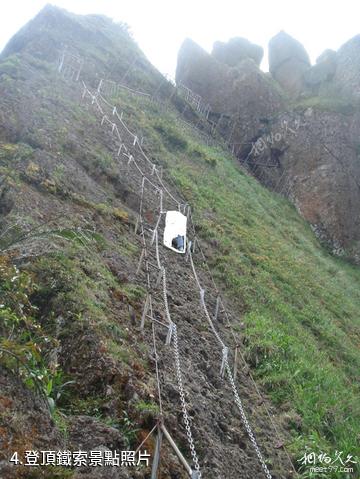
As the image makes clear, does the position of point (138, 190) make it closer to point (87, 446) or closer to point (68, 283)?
point (68, 283)

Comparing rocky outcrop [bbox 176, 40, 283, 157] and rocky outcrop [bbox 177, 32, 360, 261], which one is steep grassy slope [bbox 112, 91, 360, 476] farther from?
rocky outcrop [bbox 176, 40, 283, 157]

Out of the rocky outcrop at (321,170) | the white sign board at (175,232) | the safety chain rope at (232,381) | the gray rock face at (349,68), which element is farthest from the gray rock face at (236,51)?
the safety chain rope at (232,381)

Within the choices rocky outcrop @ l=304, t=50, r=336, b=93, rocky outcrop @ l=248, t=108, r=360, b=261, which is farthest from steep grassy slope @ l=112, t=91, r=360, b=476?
rocky outcrop @ l=304, t=50, r=336, b=93

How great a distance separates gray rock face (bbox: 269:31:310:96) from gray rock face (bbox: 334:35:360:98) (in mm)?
3860

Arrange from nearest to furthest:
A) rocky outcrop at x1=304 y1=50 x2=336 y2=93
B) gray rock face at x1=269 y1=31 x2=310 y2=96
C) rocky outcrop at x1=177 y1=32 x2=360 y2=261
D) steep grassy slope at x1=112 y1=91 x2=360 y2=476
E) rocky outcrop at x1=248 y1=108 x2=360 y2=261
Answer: steep grassy slope at x1=112 y1=91 x2=360 y2=476
rocky outcrop at x1=248 y1=108 x2=360 y2=261
rocky outcrop at x1=177 y1=32 x2=360 y2=261
rocky outcrop at x1=304 y1=50 x2=336 y2=93
gray rock face at x1=269 y1=31 x2=310 y2=96

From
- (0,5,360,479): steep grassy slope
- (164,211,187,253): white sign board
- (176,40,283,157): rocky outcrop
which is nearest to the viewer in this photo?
(0,5,360,479): steep grassy slope

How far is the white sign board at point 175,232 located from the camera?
12867 millimetres

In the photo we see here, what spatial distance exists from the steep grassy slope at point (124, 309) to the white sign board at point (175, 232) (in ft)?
2.39

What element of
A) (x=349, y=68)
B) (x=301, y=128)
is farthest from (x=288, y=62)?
(x=301, y=128)

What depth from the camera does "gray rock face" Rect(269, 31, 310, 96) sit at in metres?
44.9

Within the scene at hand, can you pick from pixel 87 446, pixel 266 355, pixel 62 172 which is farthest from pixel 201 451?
pixel 62 172

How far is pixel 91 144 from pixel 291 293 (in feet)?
25.2

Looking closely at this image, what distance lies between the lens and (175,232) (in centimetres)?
1338

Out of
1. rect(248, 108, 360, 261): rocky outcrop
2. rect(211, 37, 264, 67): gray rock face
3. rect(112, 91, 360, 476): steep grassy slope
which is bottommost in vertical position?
rect(112, 91, 360, 476): steep grassy slope
